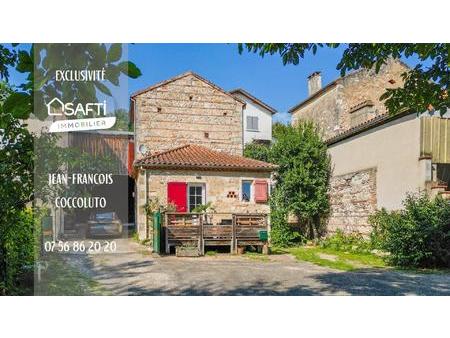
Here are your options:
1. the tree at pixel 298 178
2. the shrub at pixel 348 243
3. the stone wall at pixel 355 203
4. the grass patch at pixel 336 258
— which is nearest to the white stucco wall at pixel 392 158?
the stone wall at pixel 355 203

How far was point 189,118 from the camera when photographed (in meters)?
6.57

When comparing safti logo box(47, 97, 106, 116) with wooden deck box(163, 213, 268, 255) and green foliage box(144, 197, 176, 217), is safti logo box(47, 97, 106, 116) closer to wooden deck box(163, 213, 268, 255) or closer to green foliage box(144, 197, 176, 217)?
wooden deck box(163, 213, 268, 255)

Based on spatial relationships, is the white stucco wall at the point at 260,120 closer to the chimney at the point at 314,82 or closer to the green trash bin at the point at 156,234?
the chimney at the point at 314,82

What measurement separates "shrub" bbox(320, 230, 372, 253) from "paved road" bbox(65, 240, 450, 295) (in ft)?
3.04

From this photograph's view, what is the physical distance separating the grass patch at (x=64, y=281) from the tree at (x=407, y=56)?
313 centimetres

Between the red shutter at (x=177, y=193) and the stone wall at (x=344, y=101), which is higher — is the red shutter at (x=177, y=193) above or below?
below

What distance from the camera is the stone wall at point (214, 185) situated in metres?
7.25

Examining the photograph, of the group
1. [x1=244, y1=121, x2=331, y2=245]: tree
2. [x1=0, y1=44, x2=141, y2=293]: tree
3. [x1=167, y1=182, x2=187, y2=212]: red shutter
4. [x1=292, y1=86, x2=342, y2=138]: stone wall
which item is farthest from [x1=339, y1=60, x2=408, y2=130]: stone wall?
[x1=0, y1=44, x2=141, y2=293]: tree

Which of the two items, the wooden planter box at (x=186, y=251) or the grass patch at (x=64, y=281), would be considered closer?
the grass patch at (x=64, y=281)

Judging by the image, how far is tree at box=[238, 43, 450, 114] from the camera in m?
4.34

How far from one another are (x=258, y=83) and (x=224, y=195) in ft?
8.73

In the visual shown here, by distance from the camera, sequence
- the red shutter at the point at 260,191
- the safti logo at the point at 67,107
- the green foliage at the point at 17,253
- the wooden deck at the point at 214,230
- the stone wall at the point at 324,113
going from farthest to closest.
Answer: the red shutter at the point at 260,191
the stone wall at the point at 324,113
the wooden deck at the point at 214,230
the green foliage at the point at 17,253
the safti logo at the point at 67,107
